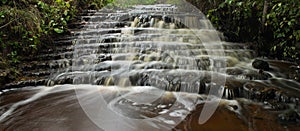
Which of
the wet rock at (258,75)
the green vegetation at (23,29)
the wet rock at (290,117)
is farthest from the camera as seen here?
the green vegetation at (23,29)

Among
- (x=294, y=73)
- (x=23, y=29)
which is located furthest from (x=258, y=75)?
(x=23, y=29)

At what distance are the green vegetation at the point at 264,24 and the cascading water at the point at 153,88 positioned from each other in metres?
0.41

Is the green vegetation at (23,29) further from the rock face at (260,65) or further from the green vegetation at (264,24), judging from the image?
the rock face at (260,65)

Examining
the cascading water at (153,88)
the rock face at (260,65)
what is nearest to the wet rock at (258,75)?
the cascading water at (153,88)

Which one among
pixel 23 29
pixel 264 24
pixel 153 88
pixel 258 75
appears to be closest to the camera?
pixel 153 88

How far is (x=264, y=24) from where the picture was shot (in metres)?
5.95

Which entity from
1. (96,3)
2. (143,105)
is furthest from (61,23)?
(143,105)

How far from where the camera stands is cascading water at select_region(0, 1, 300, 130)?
3053mm

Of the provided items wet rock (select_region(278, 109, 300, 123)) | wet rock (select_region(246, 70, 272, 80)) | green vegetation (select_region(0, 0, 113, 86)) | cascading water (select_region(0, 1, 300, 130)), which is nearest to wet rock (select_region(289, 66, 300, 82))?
cascading water (select_region(0, 1, 300, 130))

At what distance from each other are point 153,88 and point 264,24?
365 centimetres

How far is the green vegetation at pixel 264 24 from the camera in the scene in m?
4.95

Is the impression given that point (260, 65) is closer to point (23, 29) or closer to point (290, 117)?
point (290, 117)

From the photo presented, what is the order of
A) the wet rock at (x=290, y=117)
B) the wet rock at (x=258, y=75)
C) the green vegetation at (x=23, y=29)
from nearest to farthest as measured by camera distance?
the wet rock at (x=290, y=117) → the wet rock at (x=258, y=75) → the green vegetation at (x=23, y=29)

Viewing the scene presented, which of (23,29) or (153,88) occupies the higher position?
(23,29)
